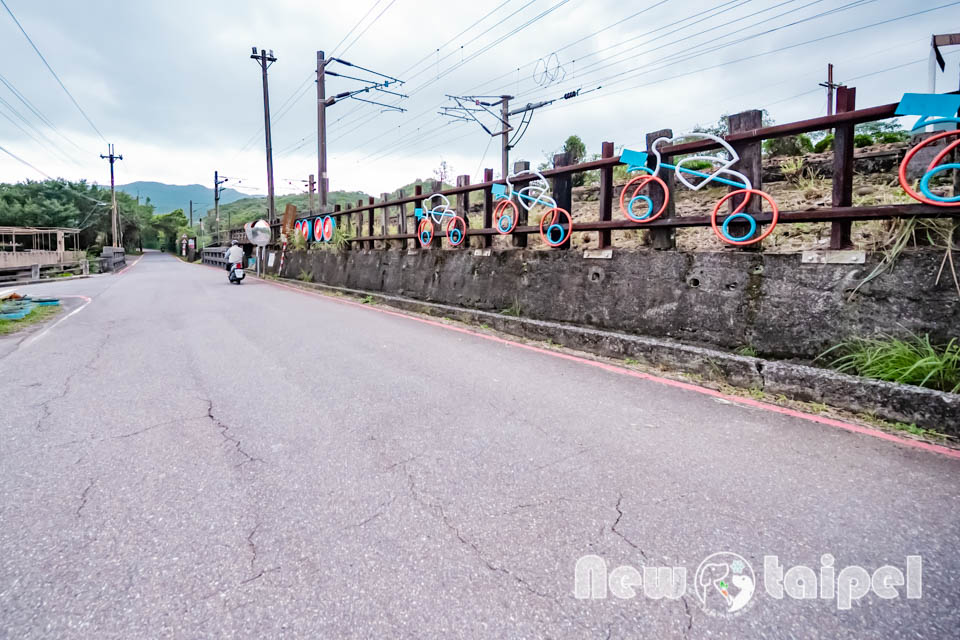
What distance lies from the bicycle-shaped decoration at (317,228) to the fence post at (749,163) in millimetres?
13006

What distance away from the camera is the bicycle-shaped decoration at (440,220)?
30.9 ft

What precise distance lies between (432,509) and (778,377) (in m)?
3.27

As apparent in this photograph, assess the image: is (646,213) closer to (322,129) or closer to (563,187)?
(563,187)

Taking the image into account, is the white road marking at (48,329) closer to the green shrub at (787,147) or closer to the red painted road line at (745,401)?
the red painted road line at (745,401)

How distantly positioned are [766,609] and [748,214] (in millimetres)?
4115

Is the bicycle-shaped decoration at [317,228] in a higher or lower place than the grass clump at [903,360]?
higher

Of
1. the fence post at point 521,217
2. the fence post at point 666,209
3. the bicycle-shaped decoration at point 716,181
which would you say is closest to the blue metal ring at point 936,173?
the bicycle-shaped decoration at point 716,181

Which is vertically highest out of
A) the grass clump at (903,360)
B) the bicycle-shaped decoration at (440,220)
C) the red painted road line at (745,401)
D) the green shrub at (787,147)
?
the green shrub at (787,147)

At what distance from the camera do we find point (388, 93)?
20312 mm

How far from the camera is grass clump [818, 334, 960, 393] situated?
11.5 ft

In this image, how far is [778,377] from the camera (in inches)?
166

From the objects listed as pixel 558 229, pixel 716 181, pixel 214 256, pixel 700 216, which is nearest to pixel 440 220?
pixel 558 229

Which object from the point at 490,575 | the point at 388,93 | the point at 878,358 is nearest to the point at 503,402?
the point at 490,575

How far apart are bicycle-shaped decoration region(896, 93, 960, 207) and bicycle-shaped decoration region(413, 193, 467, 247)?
649 centimetres
